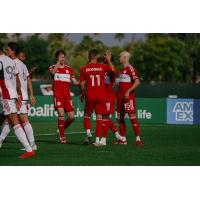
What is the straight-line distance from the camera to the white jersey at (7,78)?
1537 cm

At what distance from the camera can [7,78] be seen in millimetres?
15422

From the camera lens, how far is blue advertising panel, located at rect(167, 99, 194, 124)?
31.7 meters

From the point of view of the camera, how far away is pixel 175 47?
71.9m

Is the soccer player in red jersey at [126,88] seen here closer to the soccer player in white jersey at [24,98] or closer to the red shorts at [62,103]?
the red shorts at [62,103]

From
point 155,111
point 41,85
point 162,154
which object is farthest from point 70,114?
point 41,85

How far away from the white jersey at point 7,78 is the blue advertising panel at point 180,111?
664 inches

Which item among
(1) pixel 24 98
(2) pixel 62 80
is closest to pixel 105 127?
(2) pixel 62 80

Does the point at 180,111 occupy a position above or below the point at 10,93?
below

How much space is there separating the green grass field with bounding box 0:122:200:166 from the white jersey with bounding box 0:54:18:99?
122cm

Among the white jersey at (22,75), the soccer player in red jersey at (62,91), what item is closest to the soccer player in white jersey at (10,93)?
the white jersey at (22,75)

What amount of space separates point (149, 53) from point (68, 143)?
5200 cm

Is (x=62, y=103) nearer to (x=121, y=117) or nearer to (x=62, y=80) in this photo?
(x=62, y=80)

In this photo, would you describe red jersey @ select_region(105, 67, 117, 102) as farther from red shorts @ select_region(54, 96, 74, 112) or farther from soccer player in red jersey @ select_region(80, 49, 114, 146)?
red shorts @ select_region(54, 96, 74, 112)

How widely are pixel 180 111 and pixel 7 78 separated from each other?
56.5 feet
